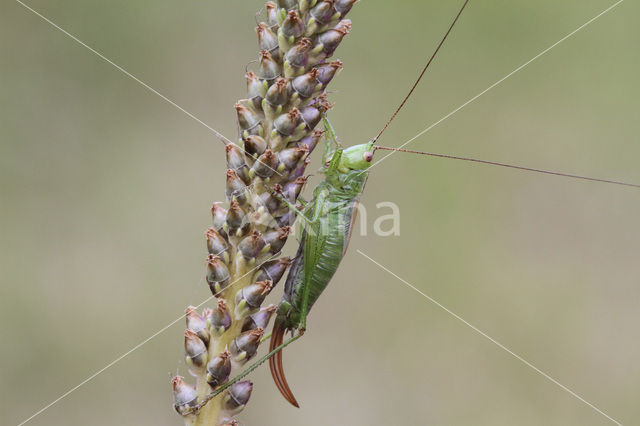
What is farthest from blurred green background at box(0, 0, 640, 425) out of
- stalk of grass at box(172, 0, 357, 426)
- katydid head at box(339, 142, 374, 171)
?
stalk of grass at box(172, 0, 357, 426)

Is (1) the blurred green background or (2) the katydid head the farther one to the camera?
(1) the blurred green background

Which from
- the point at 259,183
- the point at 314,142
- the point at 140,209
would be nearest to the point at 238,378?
the point at 259,183

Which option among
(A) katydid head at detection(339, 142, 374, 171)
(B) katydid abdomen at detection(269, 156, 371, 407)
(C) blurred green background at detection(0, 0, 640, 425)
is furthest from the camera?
(C) blurred green background at detection(0, 0, 640, 425)

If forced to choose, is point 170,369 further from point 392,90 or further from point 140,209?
point 392,90

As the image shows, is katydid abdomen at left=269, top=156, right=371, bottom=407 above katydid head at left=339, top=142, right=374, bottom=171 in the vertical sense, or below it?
below

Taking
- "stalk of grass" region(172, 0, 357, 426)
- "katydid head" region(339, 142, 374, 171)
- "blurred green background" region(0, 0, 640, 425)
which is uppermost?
"stalk of grass" region(172, 0, 357, 426)

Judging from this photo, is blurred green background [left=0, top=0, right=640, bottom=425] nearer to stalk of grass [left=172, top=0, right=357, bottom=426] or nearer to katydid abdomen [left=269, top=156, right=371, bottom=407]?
katydid abdomen [left=269, top=156, right=371, bottom=407]

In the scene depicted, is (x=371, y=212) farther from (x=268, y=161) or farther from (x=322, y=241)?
(x=268, y=161)

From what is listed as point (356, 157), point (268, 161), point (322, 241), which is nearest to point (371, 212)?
point (356, 157)
